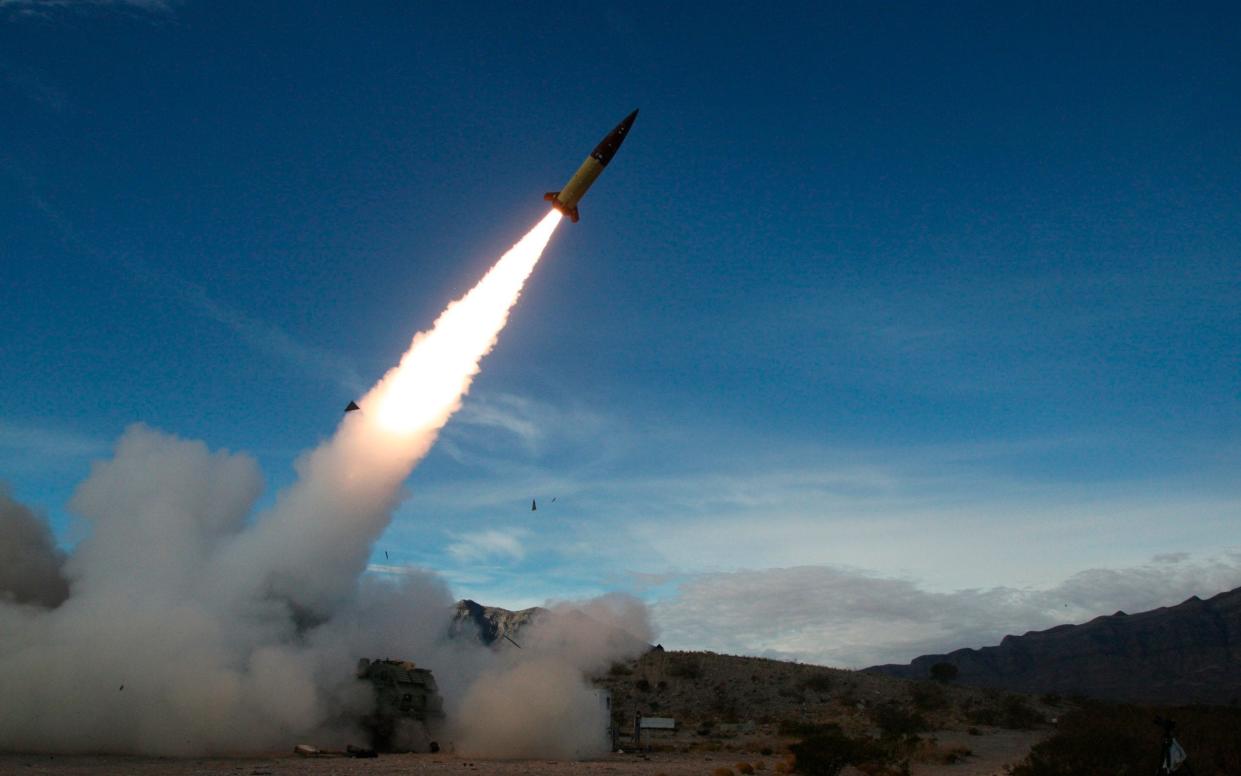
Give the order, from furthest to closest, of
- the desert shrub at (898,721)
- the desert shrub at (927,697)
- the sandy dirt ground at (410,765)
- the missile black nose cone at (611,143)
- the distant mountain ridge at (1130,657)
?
1. the distant mountain ridge at (1130,657)
2. the desert shrub at (927,697)
3. the desert shrub at (898,721)
4. the missile black nose cone at (611,143)
5. the sandy dirt ground at (410,765)

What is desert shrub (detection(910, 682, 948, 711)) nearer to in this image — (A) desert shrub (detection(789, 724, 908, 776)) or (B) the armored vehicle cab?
(A) desert shrub (detection(789, 724, 908, 776))

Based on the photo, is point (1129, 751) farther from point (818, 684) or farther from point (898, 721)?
point (818, 684)

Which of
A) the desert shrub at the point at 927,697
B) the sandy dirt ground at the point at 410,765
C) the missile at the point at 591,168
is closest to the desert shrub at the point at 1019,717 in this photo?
the desert shrub at the point at 927,697

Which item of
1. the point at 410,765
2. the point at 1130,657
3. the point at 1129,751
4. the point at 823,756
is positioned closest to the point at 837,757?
the point at 823,756

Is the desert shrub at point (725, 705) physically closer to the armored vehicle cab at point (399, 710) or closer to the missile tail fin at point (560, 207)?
the armored vehicle cab at point (399, 710)

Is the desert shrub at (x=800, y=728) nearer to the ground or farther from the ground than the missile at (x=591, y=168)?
nearer to the ground
